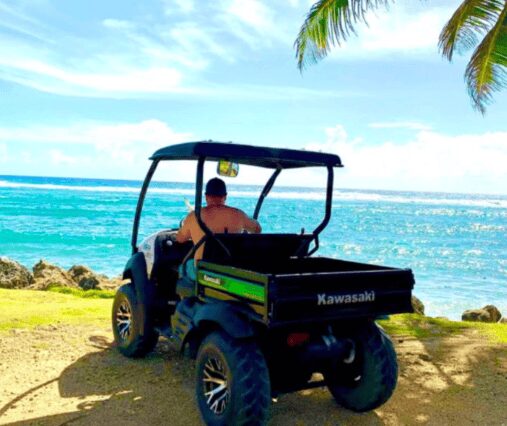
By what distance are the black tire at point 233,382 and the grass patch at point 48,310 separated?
380cm

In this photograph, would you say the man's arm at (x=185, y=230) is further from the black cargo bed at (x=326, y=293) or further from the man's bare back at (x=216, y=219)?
the black cargo bed at (x=326, y=293)

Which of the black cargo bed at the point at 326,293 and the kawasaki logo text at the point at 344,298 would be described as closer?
the black cargo bed at the point at 326,293

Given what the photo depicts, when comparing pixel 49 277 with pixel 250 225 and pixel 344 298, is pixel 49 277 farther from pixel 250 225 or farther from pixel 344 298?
pixel 344 298

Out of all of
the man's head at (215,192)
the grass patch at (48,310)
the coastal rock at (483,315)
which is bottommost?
the coastal rock at (483,315)

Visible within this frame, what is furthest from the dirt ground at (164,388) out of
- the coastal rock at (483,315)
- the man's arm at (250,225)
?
the coastal rock at (483,315)

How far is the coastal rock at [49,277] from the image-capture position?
40.6ft

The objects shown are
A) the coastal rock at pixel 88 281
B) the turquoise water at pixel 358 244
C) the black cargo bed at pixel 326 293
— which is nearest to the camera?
the black cargo bed at pixel 326 293

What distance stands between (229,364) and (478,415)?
2393 millimetres

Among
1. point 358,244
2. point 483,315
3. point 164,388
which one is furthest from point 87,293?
point 358,244

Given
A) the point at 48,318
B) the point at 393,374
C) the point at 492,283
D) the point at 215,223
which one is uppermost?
the point at 215,223

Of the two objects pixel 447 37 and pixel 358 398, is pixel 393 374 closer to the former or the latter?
pixel 358 398

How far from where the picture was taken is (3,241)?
2823cm

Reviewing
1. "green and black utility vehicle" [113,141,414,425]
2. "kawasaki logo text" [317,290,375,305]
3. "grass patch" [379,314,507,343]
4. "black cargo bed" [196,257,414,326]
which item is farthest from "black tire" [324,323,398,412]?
"grass patch" [379,314,507,343]

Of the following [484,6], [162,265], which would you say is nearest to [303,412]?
[162,265]
